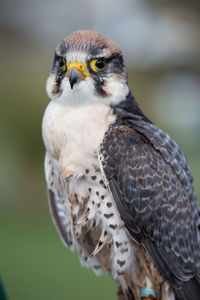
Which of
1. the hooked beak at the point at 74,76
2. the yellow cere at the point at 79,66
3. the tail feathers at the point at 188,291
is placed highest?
the yellow cere at the point at 79,66

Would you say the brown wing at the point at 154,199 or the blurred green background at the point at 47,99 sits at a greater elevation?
the blurred green background at the point at 47,99

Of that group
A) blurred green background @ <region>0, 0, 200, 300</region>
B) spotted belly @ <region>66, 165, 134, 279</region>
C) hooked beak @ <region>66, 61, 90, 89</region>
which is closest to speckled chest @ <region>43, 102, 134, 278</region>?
spotted belly @ <region>66, 165, 134, 279</region>

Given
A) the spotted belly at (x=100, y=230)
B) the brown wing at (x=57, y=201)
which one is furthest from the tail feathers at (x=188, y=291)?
the brown wing at (x=57, y=201)

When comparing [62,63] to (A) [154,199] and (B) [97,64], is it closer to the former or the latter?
(B) [97,64]

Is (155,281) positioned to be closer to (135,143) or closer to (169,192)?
(169,192)

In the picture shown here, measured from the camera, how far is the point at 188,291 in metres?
2.75

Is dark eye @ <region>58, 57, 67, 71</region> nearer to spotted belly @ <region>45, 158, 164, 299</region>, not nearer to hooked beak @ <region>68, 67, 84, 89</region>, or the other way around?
hooked beak @ <region>68, 67, 84, 89</region>

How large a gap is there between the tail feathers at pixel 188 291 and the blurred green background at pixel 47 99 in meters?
3.10

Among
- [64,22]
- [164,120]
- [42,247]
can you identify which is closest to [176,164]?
[42,247]

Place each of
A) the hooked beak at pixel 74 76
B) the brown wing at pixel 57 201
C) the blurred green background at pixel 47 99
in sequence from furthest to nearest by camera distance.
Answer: the blurred green background at pixel 47 99, the brown wing at pixel 57 201, the hooked beak at pixel 74 76

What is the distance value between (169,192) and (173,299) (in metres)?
0.66

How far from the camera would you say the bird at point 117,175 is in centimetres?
265

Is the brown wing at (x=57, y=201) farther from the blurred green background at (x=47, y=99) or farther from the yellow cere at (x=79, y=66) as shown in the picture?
the blurred green background at (x=47, y=99)

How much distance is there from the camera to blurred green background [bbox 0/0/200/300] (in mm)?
6445
